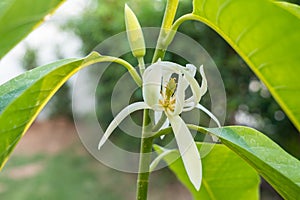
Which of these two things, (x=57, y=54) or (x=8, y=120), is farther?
(x=57, y=54)

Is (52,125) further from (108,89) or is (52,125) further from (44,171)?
(108,89)

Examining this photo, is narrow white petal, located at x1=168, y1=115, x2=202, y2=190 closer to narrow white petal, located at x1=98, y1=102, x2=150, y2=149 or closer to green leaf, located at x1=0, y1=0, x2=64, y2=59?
narrow white petal, located at x1=98, y1=102, x2=150, y2=149

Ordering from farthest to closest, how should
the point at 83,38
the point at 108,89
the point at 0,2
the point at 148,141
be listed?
the point at 83,38, the point at 108,89, the point at 148,141, the point at 0,2

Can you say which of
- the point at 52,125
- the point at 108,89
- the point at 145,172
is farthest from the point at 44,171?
the point at 145,172

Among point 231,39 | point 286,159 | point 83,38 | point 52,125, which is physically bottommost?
point 286,159

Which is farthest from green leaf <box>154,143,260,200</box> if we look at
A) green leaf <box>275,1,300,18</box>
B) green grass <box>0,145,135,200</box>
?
green grass <box>0,145,135,200</box>

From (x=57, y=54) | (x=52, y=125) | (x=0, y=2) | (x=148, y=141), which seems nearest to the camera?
(x=0, y=2)

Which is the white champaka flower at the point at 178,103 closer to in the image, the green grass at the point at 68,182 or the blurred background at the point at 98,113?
the blurred background at the point at 98,113
